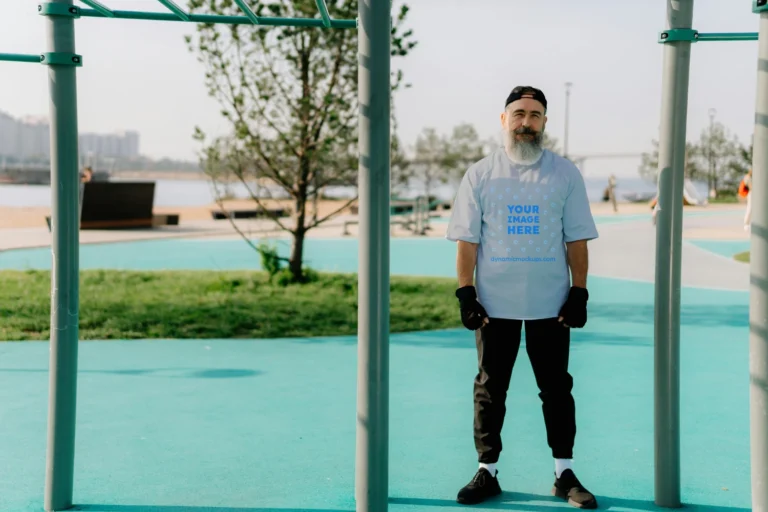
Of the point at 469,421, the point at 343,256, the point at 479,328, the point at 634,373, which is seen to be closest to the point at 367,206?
the point at 479,328

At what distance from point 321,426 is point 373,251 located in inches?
91.7

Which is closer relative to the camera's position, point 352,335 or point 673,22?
point 673,22

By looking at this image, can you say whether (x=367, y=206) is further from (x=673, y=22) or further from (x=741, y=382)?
(x=741, y=382)

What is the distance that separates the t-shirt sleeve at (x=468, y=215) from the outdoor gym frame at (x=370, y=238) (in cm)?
62

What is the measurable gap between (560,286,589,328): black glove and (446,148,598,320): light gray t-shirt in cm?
7

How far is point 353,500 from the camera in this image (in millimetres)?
4383

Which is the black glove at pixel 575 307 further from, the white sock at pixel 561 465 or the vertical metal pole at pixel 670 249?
the white sock at pixel 561 465

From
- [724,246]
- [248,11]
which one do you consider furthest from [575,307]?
[724,246]

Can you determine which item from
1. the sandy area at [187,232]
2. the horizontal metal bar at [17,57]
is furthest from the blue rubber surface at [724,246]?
the horizontal metal bar at [17,57]

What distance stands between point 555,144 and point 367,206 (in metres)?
59.6

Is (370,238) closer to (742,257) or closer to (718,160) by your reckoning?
(742,257)

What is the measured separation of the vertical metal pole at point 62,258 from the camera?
13.3ft

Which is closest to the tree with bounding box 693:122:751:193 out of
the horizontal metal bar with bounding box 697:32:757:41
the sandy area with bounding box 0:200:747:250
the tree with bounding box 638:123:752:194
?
the tree with bounding box 638:123:752:194

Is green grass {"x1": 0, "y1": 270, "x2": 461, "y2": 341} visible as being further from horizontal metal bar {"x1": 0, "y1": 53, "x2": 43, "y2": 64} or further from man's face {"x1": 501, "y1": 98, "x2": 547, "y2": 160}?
man's face {"x1": 501, "y1": 98, "x2": 547, "y2": 160}
